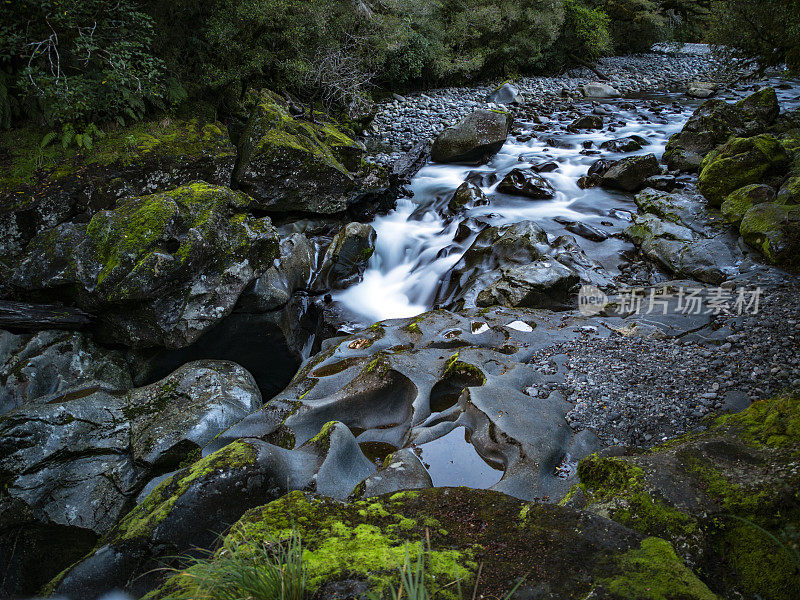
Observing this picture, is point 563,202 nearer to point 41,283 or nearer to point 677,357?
point 677,357

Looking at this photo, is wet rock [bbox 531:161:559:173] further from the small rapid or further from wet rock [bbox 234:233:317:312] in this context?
wet rock [bbox 234:233:317:312]

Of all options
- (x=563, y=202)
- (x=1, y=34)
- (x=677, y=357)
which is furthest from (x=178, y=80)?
(x=677, y=357)

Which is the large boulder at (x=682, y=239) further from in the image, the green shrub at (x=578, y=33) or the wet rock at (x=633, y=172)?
the green shrub at (x=578, y=33)

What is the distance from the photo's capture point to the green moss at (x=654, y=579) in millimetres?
1803

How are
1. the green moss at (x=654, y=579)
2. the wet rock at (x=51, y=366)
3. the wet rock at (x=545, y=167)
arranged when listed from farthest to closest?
1. the wet rock at (x=545, y=167)
2. the wet rock at (x=51, y=366)
3. the green moss at (x=654, y=579)

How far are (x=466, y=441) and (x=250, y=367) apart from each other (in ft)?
15.5

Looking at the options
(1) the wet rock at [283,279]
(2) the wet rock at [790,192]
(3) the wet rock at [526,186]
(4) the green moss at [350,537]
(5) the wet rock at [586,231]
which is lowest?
(1) the wet rock at [283,279]

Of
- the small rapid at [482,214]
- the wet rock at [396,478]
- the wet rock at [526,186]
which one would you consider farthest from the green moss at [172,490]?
the wet rock at [526,186]

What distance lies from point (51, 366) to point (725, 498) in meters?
7.91

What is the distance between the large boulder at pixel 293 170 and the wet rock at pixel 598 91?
16.1m

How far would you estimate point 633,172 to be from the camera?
11.8 metres

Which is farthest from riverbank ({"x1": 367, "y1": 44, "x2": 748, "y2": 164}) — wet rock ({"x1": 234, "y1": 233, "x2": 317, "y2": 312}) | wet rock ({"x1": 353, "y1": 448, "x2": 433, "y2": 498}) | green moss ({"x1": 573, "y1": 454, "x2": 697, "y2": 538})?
green moss ({"x1": 573, "y1": 454, "x2": 697, "y2": 538})

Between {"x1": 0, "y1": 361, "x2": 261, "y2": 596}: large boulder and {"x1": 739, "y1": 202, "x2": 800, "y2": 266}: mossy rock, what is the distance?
8.19 metres

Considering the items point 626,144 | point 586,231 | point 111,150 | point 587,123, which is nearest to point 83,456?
point 111,150
